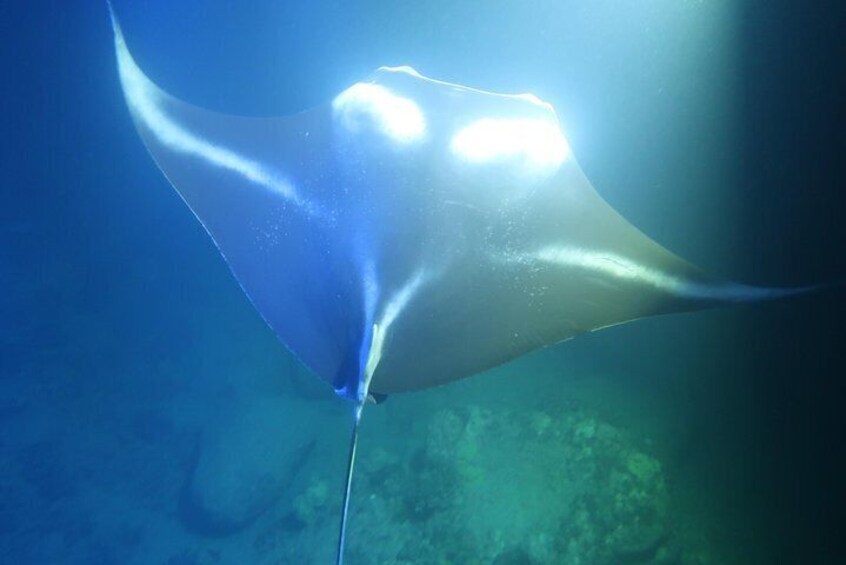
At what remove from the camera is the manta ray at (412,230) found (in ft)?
7.15

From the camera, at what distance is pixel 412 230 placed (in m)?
2.38

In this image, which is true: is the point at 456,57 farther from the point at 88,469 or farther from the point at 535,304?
the point at 88,469

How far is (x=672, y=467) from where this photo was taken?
5332 millimetres

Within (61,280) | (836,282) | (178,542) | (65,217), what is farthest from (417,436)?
(65,217)

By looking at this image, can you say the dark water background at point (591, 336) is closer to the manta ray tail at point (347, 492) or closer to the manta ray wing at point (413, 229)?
the manta ray wing at point (413, 229)

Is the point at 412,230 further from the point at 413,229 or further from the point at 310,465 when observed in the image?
the point at 310,465

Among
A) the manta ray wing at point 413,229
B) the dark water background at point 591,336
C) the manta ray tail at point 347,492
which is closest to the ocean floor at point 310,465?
the dark water background at point 591,336

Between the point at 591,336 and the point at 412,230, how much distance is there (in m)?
5.63

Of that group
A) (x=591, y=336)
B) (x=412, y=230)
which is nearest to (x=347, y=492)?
(x=412, y=230)

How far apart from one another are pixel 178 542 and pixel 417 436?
4519 mm

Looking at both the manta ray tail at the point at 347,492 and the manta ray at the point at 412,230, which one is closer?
the manta ray tail at the point at 347,492

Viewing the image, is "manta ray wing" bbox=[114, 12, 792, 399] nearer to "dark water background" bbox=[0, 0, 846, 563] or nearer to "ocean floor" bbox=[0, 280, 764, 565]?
"ocean floor" bbox=[0, 280, 764, 565]

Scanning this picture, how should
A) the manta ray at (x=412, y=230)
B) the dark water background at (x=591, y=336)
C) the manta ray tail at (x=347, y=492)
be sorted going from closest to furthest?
1. the manta ray tail at (x=347, y=492)
2. the manta ray at (x=412, y=230)
3. the dark water background at (x=591, y=336)

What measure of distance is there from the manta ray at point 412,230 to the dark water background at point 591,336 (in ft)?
12.8
